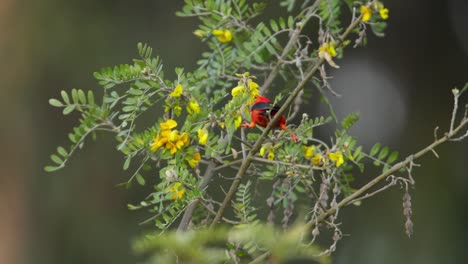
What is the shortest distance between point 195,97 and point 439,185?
10.1 ft

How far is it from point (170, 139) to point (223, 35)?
37 centimetres

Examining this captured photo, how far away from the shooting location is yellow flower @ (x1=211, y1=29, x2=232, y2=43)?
1.21m

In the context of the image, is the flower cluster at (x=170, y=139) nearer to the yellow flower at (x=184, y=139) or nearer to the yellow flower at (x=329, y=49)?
the yellow flower at (x=184, y=139)

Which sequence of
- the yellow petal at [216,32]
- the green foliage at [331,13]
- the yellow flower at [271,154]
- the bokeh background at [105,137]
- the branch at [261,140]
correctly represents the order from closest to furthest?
the branch at [261,140], the yellow flower at [271,154], the green foliage at [331,13], the yellow petal at [216,32], the bokeh background at [105,137]

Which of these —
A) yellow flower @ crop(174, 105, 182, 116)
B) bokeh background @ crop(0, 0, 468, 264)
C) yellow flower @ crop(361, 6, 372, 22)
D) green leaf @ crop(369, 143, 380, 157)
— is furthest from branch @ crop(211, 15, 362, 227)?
bokeh background @ crop(0, 0, 468, 264)

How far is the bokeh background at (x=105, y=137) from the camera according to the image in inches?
153

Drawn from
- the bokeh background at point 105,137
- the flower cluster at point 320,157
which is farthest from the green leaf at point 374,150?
the bokeh background at point 105,137

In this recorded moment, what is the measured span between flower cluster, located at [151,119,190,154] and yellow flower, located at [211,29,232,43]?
33 centimetres

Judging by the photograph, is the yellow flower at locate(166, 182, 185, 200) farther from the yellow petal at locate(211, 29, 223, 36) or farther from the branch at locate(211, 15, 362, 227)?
the yellow petal at locate(211, 29, 223, 36)

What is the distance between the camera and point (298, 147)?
3.35 feet

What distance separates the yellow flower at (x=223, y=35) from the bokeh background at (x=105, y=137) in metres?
2.58

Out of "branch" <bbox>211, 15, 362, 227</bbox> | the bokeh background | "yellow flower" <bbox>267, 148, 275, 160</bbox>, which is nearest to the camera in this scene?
"branch" <bbox>211, 15, 362, 227</bbox>

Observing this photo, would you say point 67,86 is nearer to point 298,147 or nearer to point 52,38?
point 52,38

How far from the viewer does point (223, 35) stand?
1.22 m
